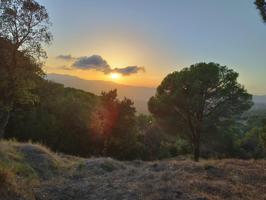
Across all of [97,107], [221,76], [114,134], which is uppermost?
[221,76]

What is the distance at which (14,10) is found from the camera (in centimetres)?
2114

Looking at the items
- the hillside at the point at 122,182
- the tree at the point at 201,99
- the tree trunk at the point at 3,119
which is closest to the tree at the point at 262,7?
the hillside at the point at 122,182

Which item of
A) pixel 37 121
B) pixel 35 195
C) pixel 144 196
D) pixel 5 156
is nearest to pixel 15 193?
pixel 35 195

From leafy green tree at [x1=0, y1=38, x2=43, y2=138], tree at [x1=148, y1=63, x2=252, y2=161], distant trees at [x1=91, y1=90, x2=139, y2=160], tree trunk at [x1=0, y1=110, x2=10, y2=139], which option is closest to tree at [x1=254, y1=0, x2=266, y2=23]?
leafy green tree at [x1=0, y1=38, x2=43, y2=138]

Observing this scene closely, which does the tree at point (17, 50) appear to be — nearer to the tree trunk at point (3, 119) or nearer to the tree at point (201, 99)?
the tree trunk at point (3, 119)

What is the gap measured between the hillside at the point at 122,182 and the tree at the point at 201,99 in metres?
17.8

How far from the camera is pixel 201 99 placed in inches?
1238

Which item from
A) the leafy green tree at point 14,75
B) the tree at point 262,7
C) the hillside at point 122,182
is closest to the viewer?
the hillside at point 122,182

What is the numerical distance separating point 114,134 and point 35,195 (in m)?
34.2

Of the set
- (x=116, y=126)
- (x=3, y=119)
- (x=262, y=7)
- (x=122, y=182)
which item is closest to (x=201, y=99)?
(x=116, y=126)

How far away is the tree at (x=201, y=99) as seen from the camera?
3150cm

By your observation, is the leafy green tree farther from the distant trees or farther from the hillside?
the distant trees

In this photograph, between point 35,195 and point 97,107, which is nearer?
point 35,195

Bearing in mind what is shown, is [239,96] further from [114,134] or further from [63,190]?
[63,190]
